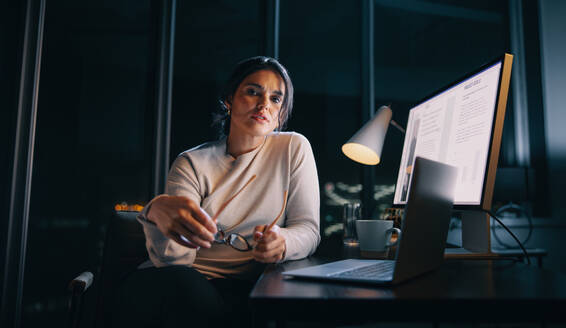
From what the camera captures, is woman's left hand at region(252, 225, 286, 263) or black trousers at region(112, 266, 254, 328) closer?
black trousers at region(112, 266, 254, 328)

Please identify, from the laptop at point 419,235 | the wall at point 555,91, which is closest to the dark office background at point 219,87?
the wall at point 555,91

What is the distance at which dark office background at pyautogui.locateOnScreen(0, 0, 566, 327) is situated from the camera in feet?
7.41

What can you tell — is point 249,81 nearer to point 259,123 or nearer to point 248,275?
point 259,123

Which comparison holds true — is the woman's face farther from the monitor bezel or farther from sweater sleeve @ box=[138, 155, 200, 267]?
the monitor bezel

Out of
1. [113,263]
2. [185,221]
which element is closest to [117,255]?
[113,263]

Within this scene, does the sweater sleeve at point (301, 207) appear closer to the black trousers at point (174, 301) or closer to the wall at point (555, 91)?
the black trousers at point (174, 301)

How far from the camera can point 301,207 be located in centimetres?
115

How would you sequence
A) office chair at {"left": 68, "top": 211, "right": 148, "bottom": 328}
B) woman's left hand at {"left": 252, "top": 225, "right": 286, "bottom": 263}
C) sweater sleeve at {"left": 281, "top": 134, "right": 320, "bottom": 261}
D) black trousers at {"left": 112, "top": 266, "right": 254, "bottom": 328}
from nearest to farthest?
black trousers at {"left": 112, "top": 266, "right": 254, "bottom": 328}
woman's left hand at {"left": 252, "top": 225, "right": 286, "bottom": 263}
sweater sleeve at {"left": 281, "top": 134, "right": 320, "bottom": 261}
office chair at {"left": 68, "top": 211, "right": 148, "bottom": 328}

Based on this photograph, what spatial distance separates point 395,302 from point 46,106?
2.59m

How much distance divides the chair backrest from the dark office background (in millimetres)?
1117

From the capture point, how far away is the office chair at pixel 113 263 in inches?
42.6

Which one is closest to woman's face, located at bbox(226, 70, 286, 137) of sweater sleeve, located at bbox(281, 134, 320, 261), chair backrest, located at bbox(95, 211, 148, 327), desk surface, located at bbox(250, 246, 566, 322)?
sweater sleeve, located at bbox(281, 134, 320, 261)

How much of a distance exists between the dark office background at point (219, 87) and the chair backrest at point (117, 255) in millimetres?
1117

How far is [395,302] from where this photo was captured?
440mm
